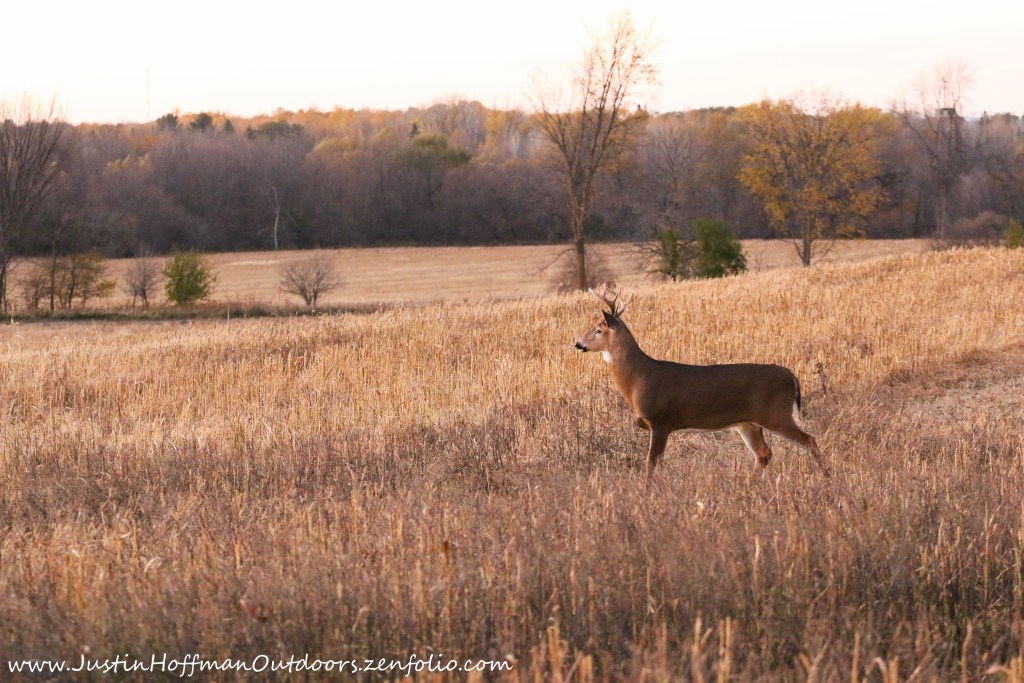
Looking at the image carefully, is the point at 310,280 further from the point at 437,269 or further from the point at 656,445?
the point at 656,445

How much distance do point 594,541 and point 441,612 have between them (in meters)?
1.20

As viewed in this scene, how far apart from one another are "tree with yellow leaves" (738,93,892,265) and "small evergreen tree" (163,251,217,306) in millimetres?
29697

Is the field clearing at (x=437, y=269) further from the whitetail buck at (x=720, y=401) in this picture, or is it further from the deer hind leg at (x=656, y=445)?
the deer hind leg at (x=656, y=445)

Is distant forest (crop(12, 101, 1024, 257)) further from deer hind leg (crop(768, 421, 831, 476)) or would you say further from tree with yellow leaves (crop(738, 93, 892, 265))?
deer hind leg (crop(768, 421, 831, 476))

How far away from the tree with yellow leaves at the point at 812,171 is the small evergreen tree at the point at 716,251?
13143 mm

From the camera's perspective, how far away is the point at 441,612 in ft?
15.7

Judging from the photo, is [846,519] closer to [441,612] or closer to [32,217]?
[441,612]

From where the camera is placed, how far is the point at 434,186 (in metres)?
89.6

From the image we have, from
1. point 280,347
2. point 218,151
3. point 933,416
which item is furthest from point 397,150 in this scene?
point 933,416

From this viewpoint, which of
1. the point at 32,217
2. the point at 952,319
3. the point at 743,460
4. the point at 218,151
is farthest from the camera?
the point at 218,151

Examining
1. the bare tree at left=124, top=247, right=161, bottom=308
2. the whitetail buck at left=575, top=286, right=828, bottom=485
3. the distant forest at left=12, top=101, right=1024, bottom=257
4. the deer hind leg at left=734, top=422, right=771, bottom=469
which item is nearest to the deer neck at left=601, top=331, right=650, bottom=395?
the whitetail buck at left=575, top=286, right=828, bottom=485

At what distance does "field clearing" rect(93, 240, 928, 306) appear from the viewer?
56906 millimetres

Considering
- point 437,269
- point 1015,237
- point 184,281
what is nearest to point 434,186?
point 437,269

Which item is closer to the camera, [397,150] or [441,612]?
[441,612]
